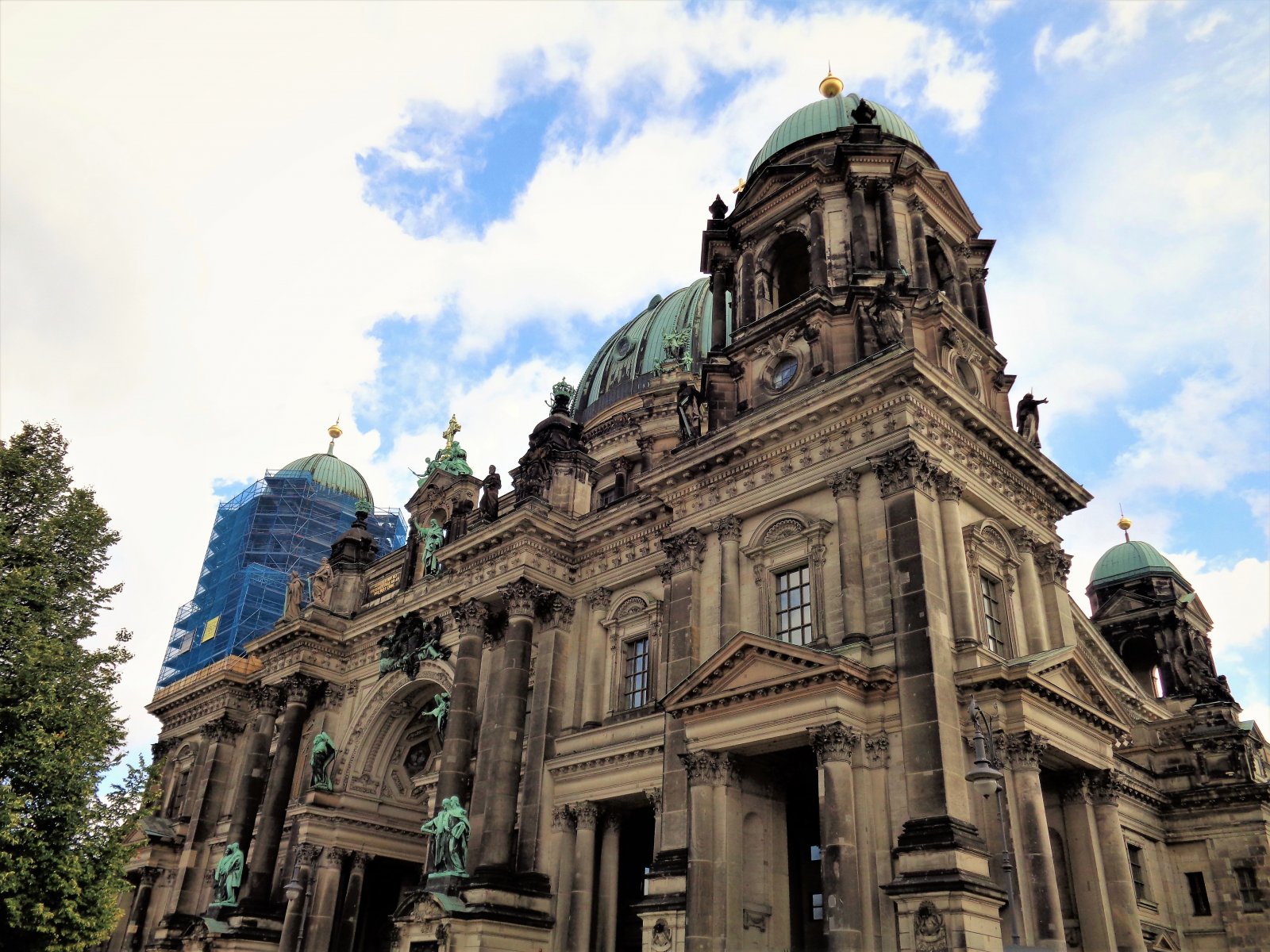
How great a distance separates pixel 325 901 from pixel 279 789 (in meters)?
5.45

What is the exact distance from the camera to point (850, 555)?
82.0ft

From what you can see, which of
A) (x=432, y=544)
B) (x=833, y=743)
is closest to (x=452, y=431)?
(x=432, y=544)

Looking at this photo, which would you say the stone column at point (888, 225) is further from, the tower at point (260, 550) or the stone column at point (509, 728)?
the tower at point (260, 550)

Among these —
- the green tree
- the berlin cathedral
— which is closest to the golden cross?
the berlin cathedral

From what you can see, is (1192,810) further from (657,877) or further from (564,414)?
(564,414)

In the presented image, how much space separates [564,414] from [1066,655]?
834 inches

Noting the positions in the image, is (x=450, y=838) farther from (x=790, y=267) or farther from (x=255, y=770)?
(x=790, y=267)

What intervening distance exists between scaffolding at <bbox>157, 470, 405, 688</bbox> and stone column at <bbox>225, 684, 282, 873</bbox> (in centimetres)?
1391

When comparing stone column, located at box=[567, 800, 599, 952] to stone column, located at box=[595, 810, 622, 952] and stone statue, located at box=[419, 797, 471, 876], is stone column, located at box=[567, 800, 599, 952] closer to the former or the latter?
stone column, located at box=[595, 810, 622, 952]

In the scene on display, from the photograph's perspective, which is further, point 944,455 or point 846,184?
point 846,184

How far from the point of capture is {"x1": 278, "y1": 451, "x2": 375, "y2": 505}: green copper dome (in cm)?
6278

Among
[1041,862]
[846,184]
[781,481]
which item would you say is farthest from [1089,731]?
[846,184]

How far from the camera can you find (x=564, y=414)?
39.7 metres

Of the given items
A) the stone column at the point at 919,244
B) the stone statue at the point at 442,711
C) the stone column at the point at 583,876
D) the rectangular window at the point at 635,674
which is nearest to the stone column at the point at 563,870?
the stone column at the point at 583,876
